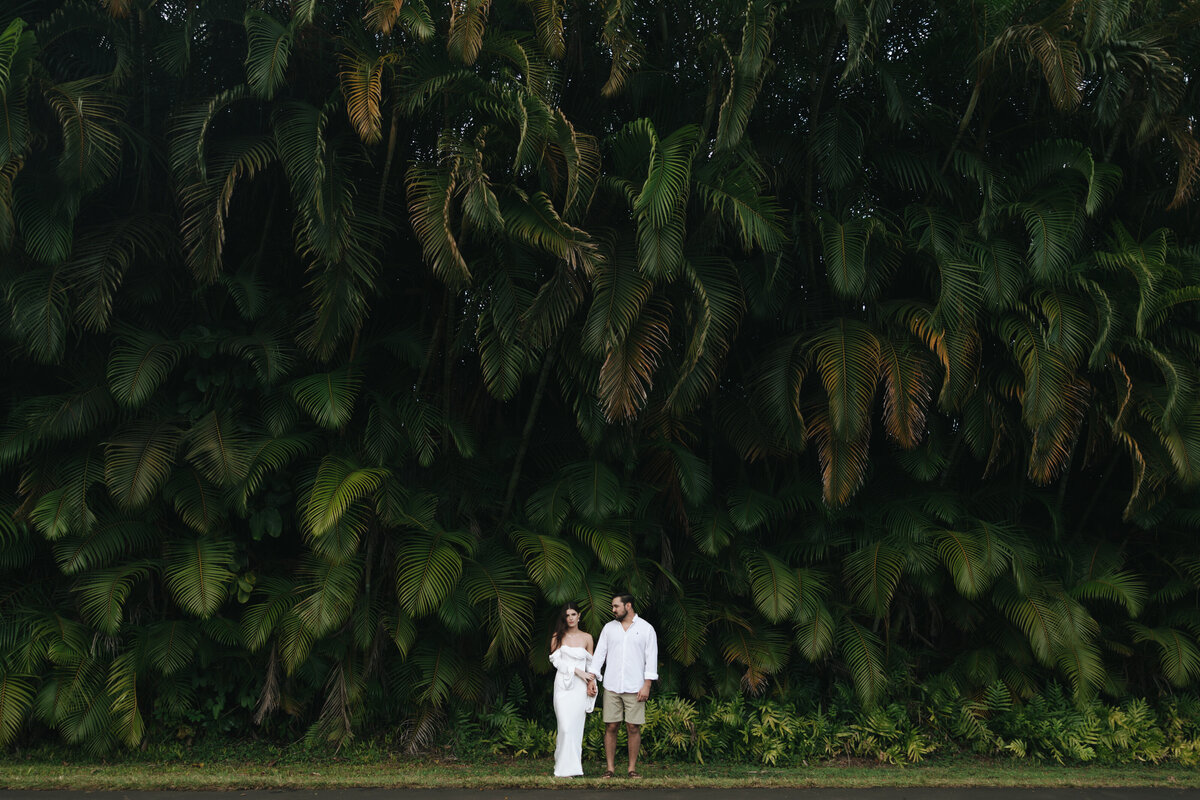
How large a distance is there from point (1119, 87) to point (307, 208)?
7198 millimetres

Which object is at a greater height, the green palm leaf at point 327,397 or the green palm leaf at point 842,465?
the green palm leaf at point 327,397

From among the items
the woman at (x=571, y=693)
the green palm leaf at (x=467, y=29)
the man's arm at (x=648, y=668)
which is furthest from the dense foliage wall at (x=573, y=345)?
the man's arm at (x=648, y=668)

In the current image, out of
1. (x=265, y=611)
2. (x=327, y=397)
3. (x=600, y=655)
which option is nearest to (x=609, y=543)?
(x=600, y=655)

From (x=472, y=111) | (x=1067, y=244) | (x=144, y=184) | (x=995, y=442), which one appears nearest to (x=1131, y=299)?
(x=1067, y=244)

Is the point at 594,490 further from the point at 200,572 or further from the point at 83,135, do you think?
the point at 83,135

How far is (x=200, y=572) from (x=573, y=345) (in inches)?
146

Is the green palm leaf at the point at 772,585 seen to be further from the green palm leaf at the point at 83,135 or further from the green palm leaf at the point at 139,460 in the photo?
the green palm leaf at the point at 83,135

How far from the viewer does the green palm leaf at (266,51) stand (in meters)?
7.37

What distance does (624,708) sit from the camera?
25.2ft

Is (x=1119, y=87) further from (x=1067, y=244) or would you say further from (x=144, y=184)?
(x=144, y=184)

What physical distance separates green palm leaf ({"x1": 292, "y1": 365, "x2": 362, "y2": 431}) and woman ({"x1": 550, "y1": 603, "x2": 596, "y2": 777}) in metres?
2.52

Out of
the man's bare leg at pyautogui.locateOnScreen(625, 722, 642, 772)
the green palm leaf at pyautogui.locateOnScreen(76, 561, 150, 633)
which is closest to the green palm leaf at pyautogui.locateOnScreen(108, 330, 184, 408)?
the green palm leaf at pyautogui.locateOnScreen(76, 561, 150, 633)

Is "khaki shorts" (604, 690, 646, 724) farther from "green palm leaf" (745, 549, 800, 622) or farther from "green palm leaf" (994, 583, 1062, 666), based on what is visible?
"green palm leaf" (994, 583, 1062, 666)

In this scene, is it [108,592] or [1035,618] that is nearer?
[108,592]
